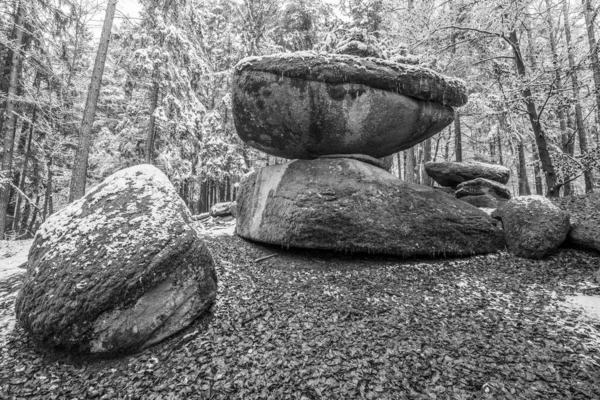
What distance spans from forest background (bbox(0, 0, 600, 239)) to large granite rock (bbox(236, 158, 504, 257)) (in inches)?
118

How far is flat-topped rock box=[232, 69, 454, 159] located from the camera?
5148mm

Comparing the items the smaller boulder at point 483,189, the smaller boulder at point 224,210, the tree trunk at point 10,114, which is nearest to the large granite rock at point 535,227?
the smaller boulder at point 483,189

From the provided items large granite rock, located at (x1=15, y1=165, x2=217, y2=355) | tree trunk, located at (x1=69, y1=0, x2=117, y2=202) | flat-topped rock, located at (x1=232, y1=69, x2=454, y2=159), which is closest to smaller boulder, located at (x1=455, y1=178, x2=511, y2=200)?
flat-topped rock, located at (x1=232, y1=69, x2=454, y2=159)

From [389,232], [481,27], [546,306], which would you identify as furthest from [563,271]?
[481,27]

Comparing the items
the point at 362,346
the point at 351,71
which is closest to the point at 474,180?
the point at 351,71

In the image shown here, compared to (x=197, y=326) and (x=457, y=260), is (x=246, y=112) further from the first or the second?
(x=457, y=260)

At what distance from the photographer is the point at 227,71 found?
13430mm

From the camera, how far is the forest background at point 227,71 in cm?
677

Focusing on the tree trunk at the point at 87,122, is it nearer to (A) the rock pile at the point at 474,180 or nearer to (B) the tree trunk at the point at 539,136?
(A) the rock pile at the point at 474,180

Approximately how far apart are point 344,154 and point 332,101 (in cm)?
116

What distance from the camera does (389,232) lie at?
4.79 meters

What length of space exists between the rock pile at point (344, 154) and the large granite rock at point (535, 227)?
0.97ft

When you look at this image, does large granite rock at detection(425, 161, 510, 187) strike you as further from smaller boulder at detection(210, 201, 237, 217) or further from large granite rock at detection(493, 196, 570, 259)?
smaller boulder at detection(210, 201, 237, 217)

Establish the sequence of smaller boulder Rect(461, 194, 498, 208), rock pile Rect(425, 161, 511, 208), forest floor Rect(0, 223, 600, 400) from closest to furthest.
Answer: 1. forest floor Rect(0, 223, 600, 400)
2. smaller boulder Rect(461, 194, 498, 208)
3. rock pile Rect(425, 161, 511, 208)
